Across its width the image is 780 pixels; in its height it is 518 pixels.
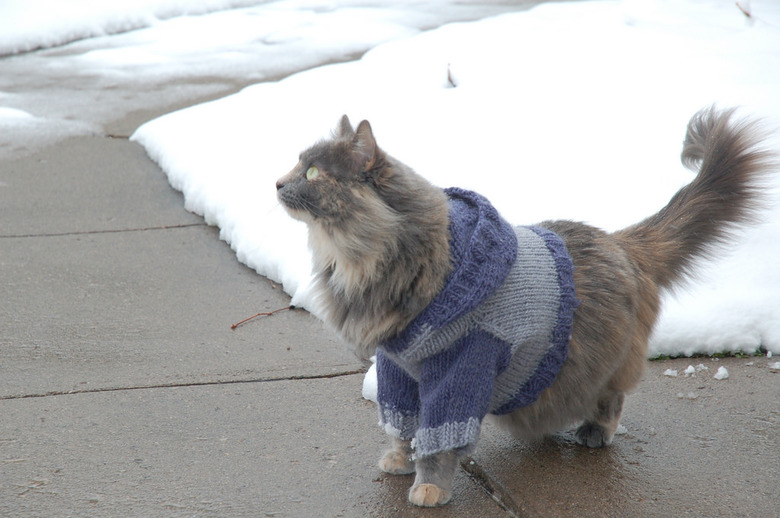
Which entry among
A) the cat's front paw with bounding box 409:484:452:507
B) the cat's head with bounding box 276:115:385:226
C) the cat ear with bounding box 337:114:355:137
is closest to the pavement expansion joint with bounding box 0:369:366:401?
the cat's front paw with bounding box 409:484:452:507

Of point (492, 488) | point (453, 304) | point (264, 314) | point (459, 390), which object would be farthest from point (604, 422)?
point (264, 314)

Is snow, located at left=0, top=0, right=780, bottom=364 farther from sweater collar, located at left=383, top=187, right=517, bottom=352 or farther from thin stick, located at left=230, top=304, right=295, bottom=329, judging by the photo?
sweater collar, located at left=383, top=187, right=517, bottom=352

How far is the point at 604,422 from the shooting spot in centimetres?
293

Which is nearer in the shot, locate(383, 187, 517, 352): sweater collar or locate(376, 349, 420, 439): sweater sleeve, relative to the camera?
locate(383, 187, 517, 352): sweater collar

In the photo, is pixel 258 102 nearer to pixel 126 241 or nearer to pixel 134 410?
pixel 126 241

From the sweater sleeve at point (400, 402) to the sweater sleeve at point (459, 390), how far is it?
0.19 m

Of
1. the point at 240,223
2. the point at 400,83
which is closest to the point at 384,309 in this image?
the point at 240,223

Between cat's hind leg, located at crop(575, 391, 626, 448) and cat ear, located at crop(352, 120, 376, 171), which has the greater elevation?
cat ear, located at crop(352, 120, 376, 171)

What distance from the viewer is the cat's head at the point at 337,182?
2.49 m

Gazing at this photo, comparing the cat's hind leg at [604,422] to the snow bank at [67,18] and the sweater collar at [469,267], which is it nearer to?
the sweater collar at [469,267]

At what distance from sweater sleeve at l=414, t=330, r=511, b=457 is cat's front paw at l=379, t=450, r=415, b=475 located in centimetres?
29

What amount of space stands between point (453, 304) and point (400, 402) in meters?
0.49

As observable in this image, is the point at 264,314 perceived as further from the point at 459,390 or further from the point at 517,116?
the point at 517,116

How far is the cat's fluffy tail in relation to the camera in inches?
119
